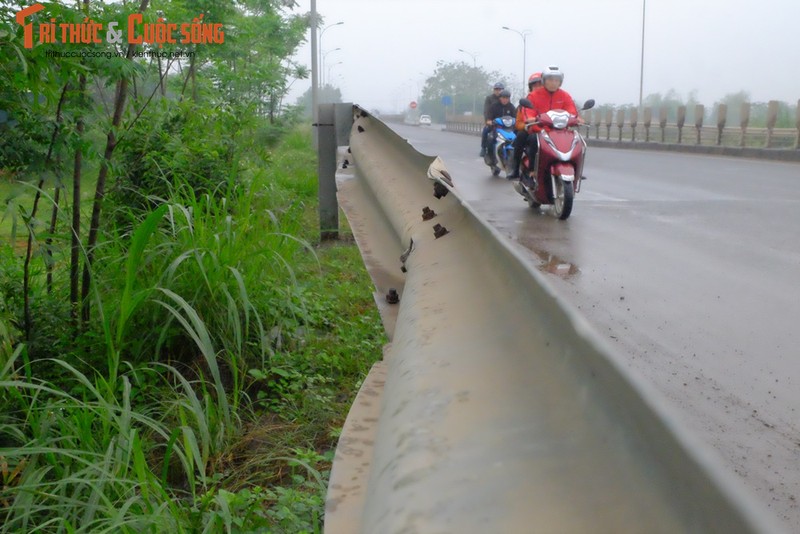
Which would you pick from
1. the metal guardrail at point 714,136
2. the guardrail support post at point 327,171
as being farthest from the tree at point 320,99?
the metal guardrail at point 714,136

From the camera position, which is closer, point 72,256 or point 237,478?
point 237,478

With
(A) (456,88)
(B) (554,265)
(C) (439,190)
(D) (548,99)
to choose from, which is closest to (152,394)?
(C) (439,190)

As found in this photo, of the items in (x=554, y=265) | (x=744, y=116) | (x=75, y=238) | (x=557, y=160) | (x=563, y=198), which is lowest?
(x=554, y=265)

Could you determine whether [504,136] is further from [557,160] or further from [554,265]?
[554,265]

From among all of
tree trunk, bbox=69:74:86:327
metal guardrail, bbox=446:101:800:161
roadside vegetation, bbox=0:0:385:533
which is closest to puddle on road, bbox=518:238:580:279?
roadside vegetation, bbox=0:0:385:533

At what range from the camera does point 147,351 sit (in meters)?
4.10

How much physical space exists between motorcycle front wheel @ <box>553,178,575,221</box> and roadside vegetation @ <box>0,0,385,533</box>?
16.0 ft

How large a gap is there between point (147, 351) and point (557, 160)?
747 cm

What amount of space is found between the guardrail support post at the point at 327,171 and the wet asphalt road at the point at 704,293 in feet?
5.69

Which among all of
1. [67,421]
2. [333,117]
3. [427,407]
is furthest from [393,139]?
[333,117]

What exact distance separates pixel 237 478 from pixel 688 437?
270cm

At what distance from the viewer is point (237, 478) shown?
3262 mm

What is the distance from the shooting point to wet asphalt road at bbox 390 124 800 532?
12.1 ft

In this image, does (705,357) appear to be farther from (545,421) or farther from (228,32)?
(228,32)
